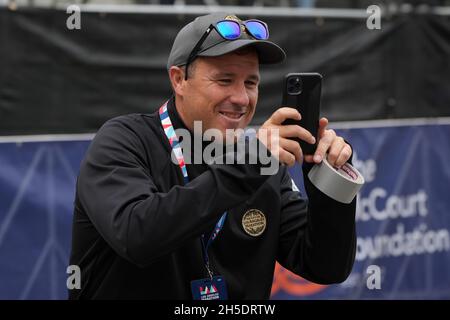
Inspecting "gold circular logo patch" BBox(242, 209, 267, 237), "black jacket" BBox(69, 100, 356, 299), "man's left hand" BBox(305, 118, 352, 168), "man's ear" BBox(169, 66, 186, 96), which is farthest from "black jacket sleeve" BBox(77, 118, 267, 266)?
"man's ear" BBox(169, 66, 186, 96)

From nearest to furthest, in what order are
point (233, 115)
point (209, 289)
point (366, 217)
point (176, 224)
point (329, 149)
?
point (176, 224) → point (329, 149) → point (209, 289) → point (233, 115) → point (366, 217)

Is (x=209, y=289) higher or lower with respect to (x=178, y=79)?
lower

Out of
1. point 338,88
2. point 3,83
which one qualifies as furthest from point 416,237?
point 3,83

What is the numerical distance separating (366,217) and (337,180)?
3864 millimetres

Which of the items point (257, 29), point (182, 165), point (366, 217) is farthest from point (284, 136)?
point (366, 217)

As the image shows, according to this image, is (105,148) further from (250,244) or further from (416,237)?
(416,237)

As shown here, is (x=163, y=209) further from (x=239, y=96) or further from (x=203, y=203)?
(x=239, y=96)

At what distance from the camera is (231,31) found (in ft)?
9.25

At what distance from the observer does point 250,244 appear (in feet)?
9.50

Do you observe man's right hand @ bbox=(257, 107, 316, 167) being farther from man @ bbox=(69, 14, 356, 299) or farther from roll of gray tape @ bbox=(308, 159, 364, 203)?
roll of gray tape @ bbox=(308, 159, 364, 203)

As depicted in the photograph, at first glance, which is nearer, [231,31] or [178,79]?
[231,31]

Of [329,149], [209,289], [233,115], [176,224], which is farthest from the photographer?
[233,115]

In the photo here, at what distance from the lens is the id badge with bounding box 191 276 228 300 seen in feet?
8.93

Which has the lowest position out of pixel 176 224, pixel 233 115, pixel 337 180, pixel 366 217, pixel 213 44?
pixel 176 224
